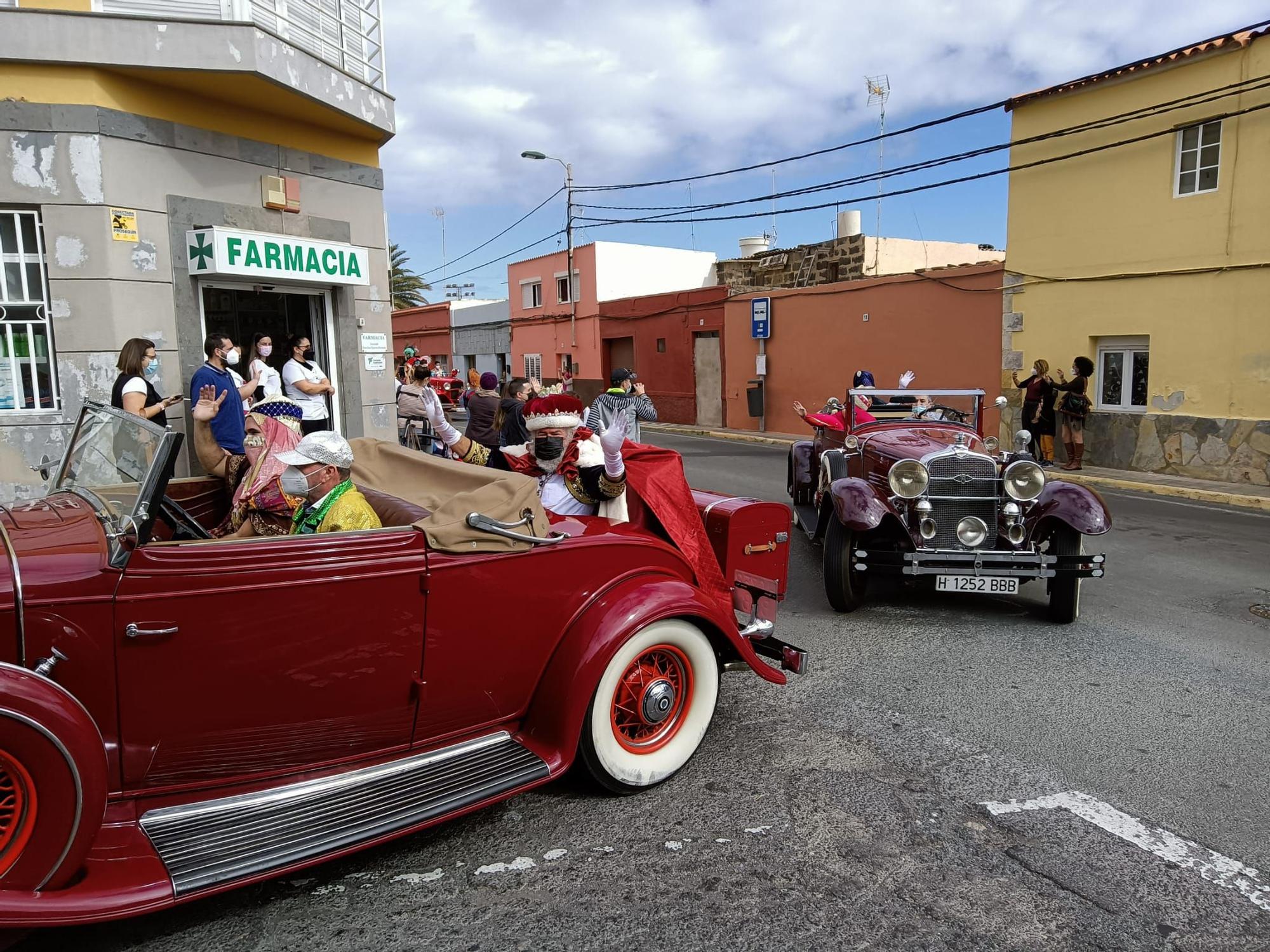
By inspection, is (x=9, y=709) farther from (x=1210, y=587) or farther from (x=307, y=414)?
(x=1210, y=587)

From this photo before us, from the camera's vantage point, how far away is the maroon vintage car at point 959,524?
5.41 metres

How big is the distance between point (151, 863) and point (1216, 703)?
447cm

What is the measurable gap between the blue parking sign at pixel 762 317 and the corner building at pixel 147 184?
42.4 feet

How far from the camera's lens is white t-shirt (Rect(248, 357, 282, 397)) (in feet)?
23.6

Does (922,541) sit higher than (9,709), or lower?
lower

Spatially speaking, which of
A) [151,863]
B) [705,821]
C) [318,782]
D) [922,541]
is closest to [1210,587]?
[922,541]

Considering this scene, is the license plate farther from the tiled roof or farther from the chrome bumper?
the tiled roof

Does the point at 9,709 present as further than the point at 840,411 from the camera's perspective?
No

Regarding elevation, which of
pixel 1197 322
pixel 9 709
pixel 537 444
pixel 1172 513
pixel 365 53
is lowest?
pixel 1172 513

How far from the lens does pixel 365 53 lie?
9.12m

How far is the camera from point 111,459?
3.00m

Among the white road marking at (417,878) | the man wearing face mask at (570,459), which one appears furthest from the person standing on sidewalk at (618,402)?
the white road marking at (417,878)

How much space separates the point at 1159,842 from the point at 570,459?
2589mm

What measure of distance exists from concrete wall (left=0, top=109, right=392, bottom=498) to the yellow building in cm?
1161
